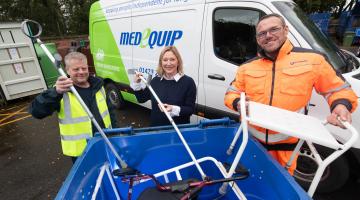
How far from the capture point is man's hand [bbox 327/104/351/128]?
1.50 m

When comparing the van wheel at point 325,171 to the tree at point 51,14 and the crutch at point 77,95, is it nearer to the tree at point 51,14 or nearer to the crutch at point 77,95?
the crutch at point 77,95

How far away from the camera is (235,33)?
2.99 metres

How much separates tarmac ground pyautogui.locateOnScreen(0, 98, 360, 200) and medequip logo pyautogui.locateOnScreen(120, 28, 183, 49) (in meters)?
1.69

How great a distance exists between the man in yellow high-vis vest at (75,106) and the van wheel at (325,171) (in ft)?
7.25

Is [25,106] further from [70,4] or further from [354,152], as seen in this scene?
[70,4]

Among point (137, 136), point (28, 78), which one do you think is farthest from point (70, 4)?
point (137, 136)

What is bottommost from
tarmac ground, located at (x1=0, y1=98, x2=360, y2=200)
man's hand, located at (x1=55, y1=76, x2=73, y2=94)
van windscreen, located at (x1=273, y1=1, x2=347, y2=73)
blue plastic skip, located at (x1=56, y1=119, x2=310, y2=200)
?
tarmac ground, located at (x1=0, y1=98, x2=360, y2=200)

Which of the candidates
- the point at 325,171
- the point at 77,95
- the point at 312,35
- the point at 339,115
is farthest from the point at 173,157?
the point at 312,35

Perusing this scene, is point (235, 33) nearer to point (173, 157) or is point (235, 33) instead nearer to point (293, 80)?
point (293, 80)

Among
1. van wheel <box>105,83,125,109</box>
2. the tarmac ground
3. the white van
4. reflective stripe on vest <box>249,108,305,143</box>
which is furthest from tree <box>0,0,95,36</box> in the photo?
reflective stripe on vest <box>249,108,305,143</box>

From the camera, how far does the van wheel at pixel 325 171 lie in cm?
255

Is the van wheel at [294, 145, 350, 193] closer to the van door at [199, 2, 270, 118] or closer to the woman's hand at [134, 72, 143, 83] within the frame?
the van door at [199, 2, 270, 118]

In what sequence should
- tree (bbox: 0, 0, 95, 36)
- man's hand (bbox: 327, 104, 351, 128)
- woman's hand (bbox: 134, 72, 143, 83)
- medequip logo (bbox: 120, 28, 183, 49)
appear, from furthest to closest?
tree (bbox: 0, 0, 95, 36) → medequip logo (bbox: 120, 28, 183, 49) → woman's hand (bbox: 134, 72, 143, 83) → man's hand (bbox: 327, 104, 351, 128)

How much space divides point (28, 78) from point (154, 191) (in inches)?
288
